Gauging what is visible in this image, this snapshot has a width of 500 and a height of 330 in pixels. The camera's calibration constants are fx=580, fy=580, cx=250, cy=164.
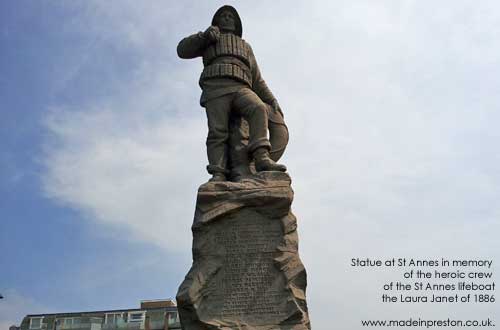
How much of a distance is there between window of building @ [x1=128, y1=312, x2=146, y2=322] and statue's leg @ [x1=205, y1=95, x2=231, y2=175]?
→ 1704 centimetres

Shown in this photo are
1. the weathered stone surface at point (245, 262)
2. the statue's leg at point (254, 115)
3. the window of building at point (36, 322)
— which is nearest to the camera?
the weathered stone surface at point (245, 262)

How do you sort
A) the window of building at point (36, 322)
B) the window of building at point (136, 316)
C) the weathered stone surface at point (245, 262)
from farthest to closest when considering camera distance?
1. the window of building at point (36, 322)
2. the window of building at point (136, 316)
3. the weathered stone surface at point (245, 262)

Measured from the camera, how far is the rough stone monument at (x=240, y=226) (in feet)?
22.4

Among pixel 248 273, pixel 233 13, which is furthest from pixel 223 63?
pixel 248 273

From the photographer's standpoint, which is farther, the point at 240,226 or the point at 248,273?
the point at 240,226

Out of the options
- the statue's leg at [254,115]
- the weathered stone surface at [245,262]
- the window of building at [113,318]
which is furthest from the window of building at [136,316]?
the weathered stone surface at [245,262]

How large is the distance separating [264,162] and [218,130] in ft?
2.86

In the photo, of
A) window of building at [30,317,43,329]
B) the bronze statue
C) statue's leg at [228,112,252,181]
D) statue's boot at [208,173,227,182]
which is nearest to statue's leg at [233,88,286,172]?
the bronze statue

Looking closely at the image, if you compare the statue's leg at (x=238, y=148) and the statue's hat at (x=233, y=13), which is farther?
the statue's hat at (x=233, y=13)

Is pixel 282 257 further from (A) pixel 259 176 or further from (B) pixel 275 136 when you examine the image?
(B) pixel 275 136

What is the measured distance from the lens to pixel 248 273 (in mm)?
7027

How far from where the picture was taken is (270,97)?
8.76 m

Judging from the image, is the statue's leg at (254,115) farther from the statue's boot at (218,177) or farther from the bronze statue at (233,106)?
the statue's boot at (218,177)

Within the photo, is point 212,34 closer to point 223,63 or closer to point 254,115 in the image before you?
point 223,63
